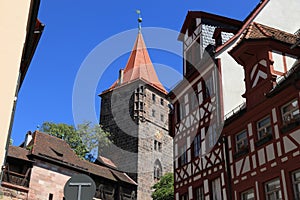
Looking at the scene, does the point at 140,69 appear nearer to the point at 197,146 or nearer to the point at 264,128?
the point at 197,146

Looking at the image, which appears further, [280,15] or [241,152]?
[280,15]

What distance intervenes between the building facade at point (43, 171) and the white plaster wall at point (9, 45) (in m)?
18.9

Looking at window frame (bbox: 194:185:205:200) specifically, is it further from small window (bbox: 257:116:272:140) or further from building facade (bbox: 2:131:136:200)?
building facade (bbox: 2:131:136:200)

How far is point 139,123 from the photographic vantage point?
5409cm

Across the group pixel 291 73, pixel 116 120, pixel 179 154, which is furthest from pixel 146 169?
pixel 291 73

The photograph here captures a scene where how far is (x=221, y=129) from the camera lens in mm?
17000

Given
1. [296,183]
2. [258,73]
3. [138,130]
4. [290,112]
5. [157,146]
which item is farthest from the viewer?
[157,146]

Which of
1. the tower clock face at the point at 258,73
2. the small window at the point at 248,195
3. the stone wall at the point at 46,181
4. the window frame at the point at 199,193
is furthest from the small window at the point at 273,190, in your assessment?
the stone wall at the point at 46,181

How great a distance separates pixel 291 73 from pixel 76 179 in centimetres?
970

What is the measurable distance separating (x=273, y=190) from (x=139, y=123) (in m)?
41.0

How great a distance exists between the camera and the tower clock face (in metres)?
15.1

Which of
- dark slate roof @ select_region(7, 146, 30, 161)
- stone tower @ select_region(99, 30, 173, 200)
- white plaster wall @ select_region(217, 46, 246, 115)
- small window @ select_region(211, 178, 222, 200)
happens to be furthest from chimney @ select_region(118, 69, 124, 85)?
small window @ select_region(211, 178, 222, 200)

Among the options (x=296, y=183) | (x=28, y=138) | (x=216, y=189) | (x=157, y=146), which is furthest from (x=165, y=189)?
(x=296, y=183)

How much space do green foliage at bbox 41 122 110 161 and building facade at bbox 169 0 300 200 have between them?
26.0 meters
